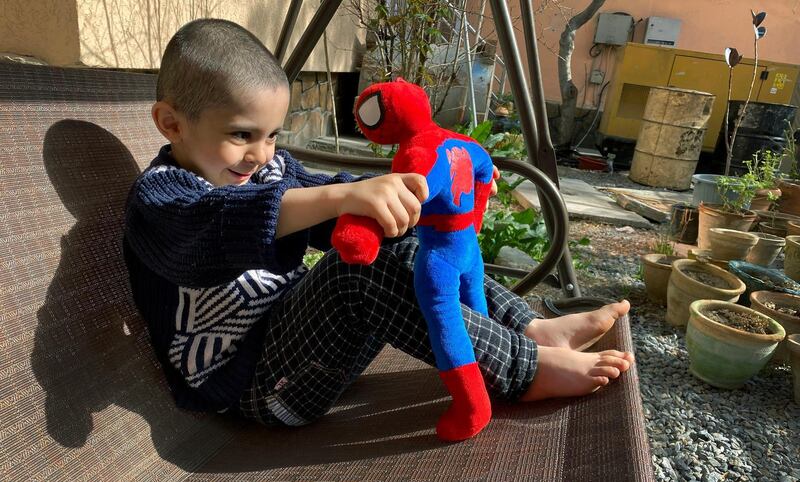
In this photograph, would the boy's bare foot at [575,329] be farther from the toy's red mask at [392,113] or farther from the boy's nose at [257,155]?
the boy's nose at [257,155]

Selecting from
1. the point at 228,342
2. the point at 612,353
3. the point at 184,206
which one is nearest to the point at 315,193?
the point at 184,206

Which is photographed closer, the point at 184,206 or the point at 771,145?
the point at 184,206

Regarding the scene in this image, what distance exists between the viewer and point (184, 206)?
0.85 m

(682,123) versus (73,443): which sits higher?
(682,123)

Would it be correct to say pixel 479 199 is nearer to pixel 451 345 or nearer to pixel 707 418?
pixel 451 345

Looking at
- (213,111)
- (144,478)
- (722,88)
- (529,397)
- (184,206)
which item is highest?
(722,88)

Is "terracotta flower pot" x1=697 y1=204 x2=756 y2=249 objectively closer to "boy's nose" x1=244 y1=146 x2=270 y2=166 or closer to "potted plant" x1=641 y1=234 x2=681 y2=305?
"potted plant" x1=641 y1=234 x2=681 y2=305

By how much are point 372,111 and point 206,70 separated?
0.88 ft

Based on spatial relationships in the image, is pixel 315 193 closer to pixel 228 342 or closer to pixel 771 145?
pixel 228 342

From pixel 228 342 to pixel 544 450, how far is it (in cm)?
57

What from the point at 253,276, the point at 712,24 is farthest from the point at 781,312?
the point at 712,24

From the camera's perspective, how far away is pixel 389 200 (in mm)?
739

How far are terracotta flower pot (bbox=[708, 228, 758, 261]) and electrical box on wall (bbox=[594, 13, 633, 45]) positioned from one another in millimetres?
5685

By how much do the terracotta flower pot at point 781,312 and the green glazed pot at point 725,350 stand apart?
143 millimetres
